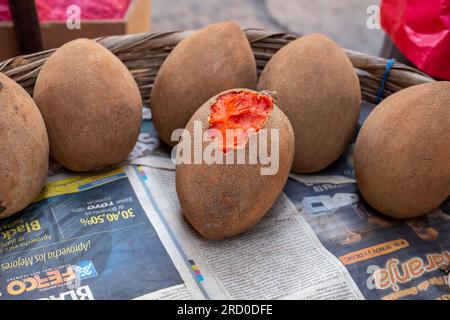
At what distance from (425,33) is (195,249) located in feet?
2.13

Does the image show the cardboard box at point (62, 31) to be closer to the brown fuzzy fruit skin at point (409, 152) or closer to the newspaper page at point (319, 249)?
the newspaper page at point (319, 249)

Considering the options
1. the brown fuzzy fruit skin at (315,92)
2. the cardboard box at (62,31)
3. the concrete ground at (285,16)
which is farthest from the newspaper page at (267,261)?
the concrete ground at (285,16)

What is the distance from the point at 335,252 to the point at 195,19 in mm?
1351

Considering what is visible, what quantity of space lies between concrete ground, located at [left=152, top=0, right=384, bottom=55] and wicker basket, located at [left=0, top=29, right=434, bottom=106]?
0.86m

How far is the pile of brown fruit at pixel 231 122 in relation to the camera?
71 centimetres

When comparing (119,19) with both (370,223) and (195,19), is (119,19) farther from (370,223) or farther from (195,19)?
(370,223)

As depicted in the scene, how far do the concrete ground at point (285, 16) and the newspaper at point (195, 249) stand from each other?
1110 millimetres

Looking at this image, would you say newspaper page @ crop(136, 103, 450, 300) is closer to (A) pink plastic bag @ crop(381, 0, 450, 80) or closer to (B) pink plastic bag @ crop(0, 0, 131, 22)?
(A) pink plastic bag @ crop(381, 0, 450, 80)

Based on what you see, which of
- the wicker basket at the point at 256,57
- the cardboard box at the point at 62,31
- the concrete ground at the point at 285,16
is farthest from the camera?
the concrete ground at the point at 285,16

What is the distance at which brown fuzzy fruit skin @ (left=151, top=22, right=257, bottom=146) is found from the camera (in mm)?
844

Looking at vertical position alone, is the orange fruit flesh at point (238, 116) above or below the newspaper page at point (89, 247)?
above

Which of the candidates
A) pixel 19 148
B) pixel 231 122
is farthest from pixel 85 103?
pixel 231 122

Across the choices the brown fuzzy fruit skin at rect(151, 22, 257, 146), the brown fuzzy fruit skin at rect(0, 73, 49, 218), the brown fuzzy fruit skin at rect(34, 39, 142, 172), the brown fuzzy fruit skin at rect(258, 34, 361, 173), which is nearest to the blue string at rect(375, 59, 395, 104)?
the brown fuzzy fruit skin at rect(258, 34, 361, 173)
